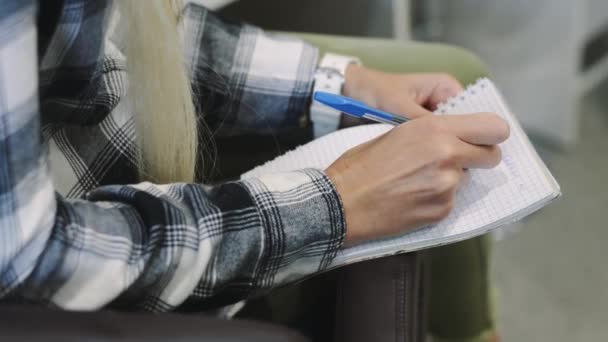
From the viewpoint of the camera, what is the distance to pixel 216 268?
47 cm

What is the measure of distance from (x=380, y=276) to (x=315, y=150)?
15 centimetres

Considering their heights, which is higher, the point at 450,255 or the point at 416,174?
the point at 416,174

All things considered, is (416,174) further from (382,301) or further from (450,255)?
(450,255)

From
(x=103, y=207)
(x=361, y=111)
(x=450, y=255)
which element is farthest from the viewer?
(x=450, y=255)

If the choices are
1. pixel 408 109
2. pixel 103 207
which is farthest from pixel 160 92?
pixel 408 109

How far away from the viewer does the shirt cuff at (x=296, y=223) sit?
1.57 feet

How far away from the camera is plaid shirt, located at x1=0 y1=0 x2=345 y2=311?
39 cm

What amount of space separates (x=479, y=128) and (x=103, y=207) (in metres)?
0.27

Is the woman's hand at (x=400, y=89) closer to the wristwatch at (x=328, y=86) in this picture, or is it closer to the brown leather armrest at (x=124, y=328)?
the wristwatch at (x=328, y=86)

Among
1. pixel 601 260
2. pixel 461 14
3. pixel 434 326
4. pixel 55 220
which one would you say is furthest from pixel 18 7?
pixel 461 14

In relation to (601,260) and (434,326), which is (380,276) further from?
(601,260)

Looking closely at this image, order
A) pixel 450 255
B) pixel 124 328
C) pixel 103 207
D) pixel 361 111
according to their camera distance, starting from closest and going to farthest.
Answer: pixel 124 328
pixel 103 207
pixel 361 111
pixel 450 255

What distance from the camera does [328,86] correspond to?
2.23 feet

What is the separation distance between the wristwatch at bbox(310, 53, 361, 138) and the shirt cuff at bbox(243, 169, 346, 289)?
175 mm
